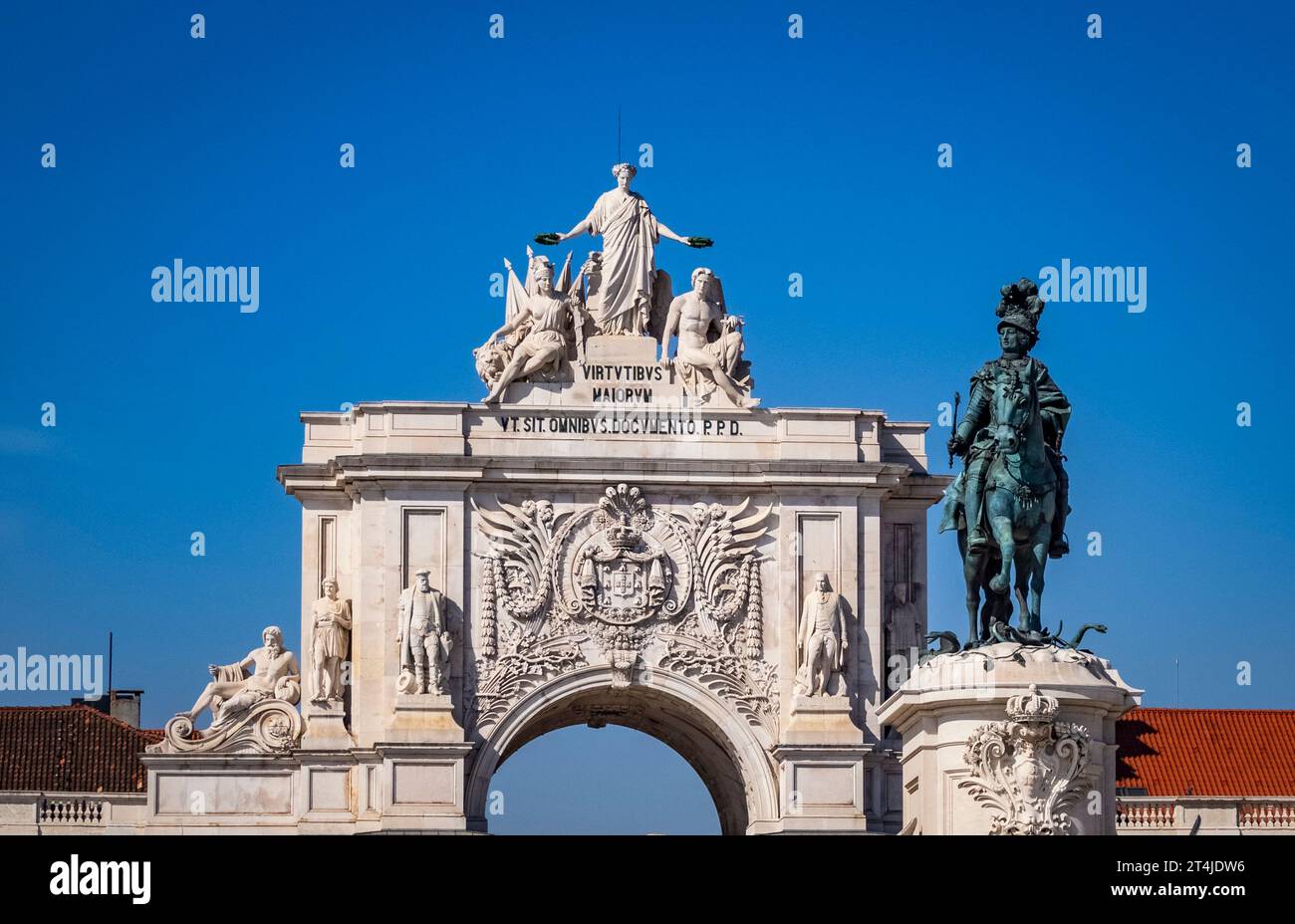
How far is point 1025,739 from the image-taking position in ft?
93.9

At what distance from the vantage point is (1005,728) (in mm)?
28688

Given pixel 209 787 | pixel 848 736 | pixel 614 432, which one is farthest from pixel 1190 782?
pixel 209 787

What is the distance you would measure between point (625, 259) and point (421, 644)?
24.9 ft

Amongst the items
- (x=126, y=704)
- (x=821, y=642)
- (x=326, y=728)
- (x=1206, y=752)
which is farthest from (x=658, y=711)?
(x=126, y=704)

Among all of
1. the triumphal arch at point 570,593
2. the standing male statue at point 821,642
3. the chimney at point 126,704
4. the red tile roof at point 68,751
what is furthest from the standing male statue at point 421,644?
the chimney at point 126,704

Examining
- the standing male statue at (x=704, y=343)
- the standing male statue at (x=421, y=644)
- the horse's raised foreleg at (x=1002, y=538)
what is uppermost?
the standing male statue at (x=704, y=343)

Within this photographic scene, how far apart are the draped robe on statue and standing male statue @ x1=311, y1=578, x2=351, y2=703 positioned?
658 centimetres

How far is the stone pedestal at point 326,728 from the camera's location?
50.7 m

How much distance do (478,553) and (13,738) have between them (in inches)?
490

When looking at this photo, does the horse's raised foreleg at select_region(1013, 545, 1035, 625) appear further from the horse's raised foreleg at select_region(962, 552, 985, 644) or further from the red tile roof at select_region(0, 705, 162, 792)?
the red tile roof at select_region(0, 705, 162, 792)

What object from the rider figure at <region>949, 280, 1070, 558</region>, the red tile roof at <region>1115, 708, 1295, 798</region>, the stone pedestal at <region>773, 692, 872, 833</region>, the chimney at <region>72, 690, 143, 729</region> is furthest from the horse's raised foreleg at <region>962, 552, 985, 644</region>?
the chimney at <region>72, 690, 143, 729</region>

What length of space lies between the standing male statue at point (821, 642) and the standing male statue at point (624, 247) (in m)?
5.57

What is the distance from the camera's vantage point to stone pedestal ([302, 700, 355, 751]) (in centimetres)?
5072

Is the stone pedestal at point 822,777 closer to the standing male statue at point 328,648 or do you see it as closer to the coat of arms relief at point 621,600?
the coat of arms relief at point 621,600
